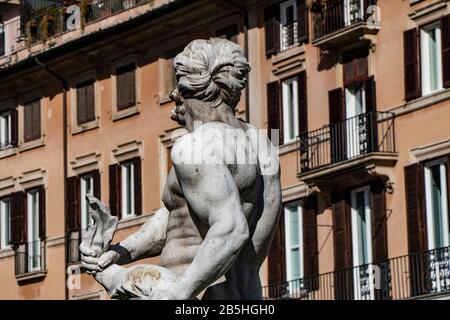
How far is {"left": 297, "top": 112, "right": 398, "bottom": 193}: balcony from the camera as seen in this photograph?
4672 cm

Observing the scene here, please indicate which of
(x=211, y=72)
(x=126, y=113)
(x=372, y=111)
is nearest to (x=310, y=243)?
(x=372, y=111)

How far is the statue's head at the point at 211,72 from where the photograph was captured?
1022 centimetres

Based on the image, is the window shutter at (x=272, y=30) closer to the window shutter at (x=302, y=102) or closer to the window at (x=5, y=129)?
the window shutter at (x=302, y=102)

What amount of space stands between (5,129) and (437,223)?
22.9 m

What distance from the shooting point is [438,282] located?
4425 cm

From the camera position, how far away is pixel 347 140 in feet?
157

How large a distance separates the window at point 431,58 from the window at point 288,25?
585 cm

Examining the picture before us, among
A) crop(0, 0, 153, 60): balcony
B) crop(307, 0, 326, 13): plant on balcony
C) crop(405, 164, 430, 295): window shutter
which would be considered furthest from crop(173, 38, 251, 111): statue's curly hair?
crop(0, 0, 153, 60): balcony

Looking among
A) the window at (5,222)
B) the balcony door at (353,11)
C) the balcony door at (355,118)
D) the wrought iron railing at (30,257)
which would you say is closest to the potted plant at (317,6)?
the balcony door at (353,11)

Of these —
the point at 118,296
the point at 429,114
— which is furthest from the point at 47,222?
the point at 118,296

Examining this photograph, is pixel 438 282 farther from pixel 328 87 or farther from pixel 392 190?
pixel 328 87

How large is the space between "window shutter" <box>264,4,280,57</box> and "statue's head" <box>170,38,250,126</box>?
4193cm

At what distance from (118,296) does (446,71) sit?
1393 inches

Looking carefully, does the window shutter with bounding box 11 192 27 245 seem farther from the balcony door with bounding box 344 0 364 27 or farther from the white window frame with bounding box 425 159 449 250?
the white window frame with bounding box 425 159 449 250
